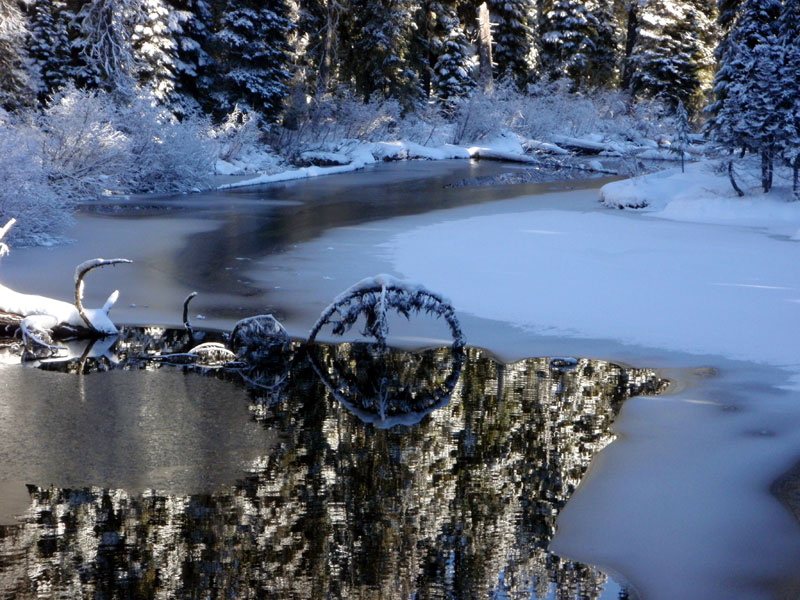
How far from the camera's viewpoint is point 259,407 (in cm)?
725

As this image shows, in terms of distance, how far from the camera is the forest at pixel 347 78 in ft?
64.0

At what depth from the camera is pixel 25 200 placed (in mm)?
14438

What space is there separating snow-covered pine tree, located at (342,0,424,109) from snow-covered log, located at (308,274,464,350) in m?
33.3

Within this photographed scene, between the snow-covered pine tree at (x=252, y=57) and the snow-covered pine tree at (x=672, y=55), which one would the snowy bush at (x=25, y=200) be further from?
the snow-covered pine tree at (x=672, y=55)

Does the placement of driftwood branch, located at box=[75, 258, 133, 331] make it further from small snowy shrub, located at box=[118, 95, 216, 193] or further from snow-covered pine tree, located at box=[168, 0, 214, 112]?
snow-covered pine tree, located at box=[168, 0, 214, 112]

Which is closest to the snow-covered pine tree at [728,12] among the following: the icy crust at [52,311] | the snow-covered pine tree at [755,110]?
the snow-covered pine tree at [755,110]

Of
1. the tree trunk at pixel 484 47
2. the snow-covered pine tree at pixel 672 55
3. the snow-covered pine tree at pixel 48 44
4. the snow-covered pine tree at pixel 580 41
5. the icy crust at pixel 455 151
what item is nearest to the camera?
the icy crust at pixel 455 151

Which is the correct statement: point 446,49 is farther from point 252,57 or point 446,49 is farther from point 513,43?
point 252,57

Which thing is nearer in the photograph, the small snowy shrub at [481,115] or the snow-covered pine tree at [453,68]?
the small snowy shrub at [481,115]

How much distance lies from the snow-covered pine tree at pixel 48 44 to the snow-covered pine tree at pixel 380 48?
12613mm

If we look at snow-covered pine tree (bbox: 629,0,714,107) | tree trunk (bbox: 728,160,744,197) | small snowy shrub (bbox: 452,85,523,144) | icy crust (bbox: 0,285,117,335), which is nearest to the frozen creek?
icy crust (bbox: 0,285,117,335)

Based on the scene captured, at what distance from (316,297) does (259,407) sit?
12.9 feet

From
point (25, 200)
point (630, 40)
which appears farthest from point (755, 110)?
point (630, 40)

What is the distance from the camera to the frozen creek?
5.07 m
